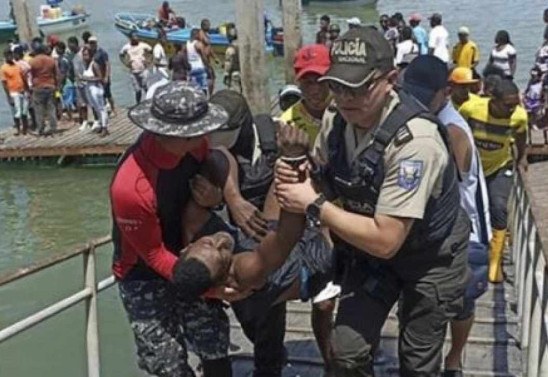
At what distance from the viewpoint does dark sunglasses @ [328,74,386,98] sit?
10.3 ft

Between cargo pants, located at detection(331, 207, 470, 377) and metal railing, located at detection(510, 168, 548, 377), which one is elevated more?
cargo pants, located at detection(331, 207, 470, 377)

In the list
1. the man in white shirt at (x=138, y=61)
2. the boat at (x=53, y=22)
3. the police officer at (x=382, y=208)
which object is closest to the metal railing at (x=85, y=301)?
the police officer at (x=382, y=208)

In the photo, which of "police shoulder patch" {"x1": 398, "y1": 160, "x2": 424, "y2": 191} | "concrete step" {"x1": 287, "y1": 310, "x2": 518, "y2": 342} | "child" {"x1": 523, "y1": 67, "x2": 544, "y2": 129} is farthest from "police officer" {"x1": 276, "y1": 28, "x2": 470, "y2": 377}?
"child" {"x1": 523, "y1": 67, "x2": 544, "y2": 129}

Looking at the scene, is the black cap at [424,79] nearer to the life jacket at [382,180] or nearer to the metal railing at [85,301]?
the life jacket at [382,180]

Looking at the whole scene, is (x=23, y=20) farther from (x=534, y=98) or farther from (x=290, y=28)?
(x=534, y=98)

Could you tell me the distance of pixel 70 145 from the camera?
49.6 feet

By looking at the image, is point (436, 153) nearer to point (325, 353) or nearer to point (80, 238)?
point (325, 353)

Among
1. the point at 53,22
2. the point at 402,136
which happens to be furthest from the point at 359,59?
the point at 53,22

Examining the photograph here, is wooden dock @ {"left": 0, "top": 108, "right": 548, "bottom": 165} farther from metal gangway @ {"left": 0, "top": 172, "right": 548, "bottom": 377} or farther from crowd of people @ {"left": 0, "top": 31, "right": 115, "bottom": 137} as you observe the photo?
metal gangway @ {"left": 0, "top": 172, "right": 548, "bottom": 377}

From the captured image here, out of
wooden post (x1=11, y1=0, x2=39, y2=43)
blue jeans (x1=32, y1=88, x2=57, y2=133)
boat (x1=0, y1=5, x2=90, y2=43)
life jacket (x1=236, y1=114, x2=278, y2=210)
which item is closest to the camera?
life jacket (x1=236, y1=114, x2=278, y2=210)

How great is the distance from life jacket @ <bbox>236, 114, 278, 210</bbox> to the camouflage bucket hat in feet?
1.82

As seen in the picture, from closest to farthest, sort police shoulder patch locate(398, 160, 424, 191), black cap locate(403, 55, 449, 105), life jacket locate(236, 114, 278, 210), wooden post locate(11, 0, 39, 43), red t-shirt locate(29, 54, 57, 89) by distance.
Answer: police shoulder patch locate(398, 160, 424, 191)
black cap locate(403, 55, 449, 105)
life jacket locate(236, 114, 278, 210)
red t-shirt locate(29, 54, 57, 89)
wooden post locate(11, 0, 39, 43)

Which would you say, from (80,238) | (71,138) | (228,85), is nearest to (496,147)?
(80,238)

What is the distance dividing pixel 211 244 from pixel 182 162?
0.33m
